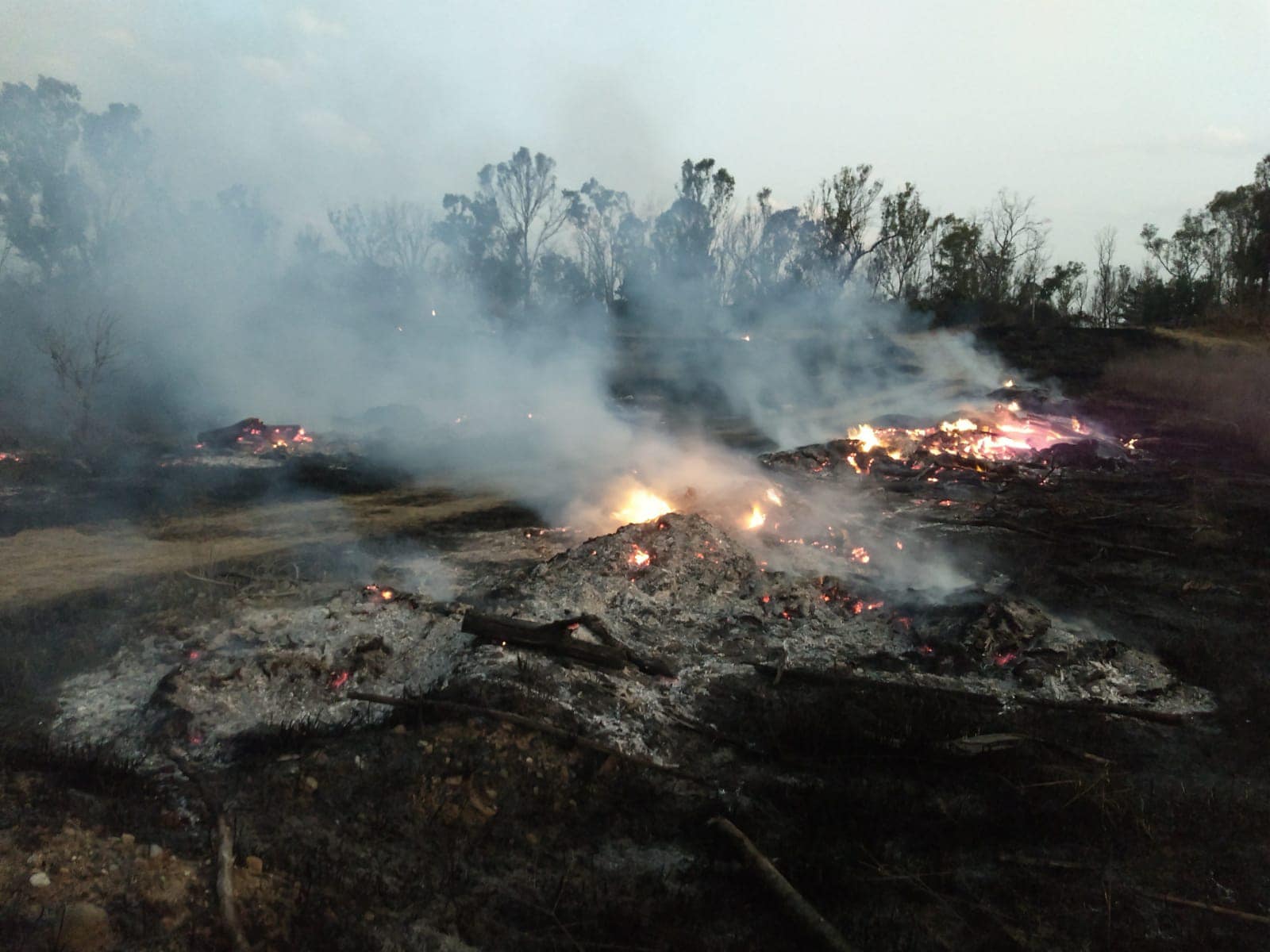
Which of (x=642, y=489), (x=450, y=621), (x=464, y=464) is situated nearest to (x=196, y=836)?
(x=450, y=621)

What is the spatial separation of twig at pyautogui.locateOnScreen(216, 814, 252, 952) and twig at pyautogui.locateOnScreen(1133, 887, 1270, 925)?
4.56m

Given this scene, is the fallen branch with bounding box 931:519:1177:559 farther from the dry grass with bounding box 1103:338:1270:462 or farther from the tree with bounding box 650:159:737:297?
the tree with bounding box 650:159:737:297

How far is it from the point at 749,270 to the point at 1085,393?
22.3m

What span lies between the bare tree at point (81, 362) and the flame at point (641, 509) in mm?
11306

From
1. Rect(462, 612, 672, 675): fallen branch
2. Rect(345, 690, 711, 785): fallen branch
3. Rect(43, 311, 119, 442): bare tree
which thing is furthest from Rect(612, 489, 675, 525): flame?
Rect(43, 311, 119, 442): bare tree

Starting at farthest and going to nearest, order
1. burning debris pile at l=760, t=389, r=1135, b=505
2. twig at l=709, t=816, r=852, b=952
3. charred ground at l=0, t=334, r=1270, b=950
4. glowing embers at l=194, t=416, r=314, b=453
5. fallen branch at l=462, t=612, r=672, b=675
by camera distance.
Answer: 1. glowing embers at l=194, t=416, r=314, b=453
2. burning debris pile at l=760, t=389, r=1135, b=505
3. fallen branch at l=462, t=612, r=672, b=675
4. charred ground at l=0, t=334, r=1270, b=950
5. twig at l=709, t=816, r=852, b=952

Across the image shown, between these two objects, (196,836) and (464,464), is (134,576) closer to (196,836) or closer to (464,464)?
(196,836)

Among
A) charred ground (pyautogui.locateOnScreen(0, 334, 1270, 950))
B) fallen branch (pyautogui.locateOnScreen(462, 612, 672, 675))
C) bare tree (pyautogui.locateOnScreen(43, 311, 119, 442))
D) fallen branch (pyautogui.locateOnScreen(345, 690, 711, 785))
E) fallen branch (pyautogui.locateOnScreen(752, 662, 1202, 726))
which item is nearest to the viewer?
charred ground (pyautogui.locateOnScreen(0, 334, 1270, 950))

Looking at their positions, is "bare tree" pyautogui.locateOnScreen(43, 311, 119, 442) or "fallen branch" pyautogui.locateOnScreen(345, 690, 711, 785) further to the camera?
"bare tree" pyautogui.locateOnScreen(43, 311, 119, 442)

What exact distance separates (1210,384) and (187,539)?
28.9 meters

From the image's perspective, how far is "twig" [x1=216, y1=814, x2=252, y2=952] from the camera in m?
3.22

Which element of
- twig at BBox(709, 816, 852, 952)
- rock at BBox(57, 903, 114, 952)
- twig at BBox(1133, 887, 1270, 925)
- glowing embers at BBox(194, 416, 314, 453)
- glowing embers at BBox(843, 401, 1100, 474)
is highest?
glowing embers at BBox(194, 416, 314, 453)

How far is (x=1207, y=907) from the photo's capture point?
3.85m

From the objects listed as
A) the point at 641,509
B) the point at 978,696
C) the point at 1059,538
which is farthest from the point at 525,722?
the point at 1059,538
